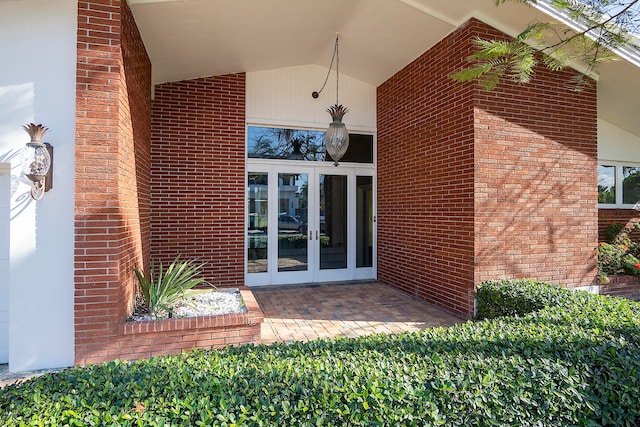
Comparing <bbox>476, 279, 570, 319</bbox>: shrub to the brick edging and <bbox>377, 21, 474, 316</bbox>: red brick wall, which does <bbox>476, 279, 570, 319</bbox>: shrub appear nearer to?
<bbox>377, 21, 474, 316</bbox>: red brick wall

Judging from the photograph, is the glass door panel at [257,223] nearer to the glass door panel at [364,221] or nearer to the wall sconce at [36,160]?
the glass door panel at [364,221]

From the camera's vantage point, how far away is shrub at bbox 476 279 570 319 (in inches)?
150

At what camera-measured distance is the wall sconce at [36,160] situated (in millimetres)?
3275

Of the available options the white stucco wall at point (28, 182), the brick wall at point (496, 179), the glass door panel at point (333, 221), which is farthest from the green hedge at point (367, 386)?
the glass door panel at point (333, 221)

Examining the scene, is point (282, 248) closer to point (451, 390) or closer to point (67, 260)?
point (67, 260)

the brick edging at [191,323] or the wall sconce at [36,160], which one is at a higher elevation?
the wall sconce at [36,160]

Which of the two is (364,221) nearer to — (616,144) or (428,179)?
(428,179)

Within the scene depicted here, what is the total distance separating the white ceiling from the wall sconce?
1.89 m

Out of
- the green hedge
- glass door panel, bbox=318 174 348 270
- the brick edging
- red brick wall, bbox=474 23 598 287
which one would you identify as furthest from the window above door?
the green hedge

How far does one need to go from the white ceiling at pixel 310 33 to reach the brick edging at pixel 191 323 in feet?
11.7

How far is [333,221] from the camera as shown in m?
7.63

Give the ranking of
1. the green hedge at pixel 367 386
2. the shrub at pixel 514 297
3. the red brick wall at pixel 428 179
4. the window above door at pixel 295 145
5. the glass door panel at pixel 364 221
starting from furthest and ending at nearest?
the glass door panel at pixel 364 221, the window above door at pixel 295 145, the red brick wall at pixel 428 179, the shrub at pixel 514 297, the green hedge at pixel 367 386

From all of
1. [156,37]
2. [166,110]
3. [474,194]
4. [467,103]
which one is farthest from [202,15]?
[474,194]

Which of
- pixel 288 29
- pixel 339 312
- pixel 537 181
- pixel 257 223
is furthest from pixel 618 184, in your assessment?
pixel 257 223
